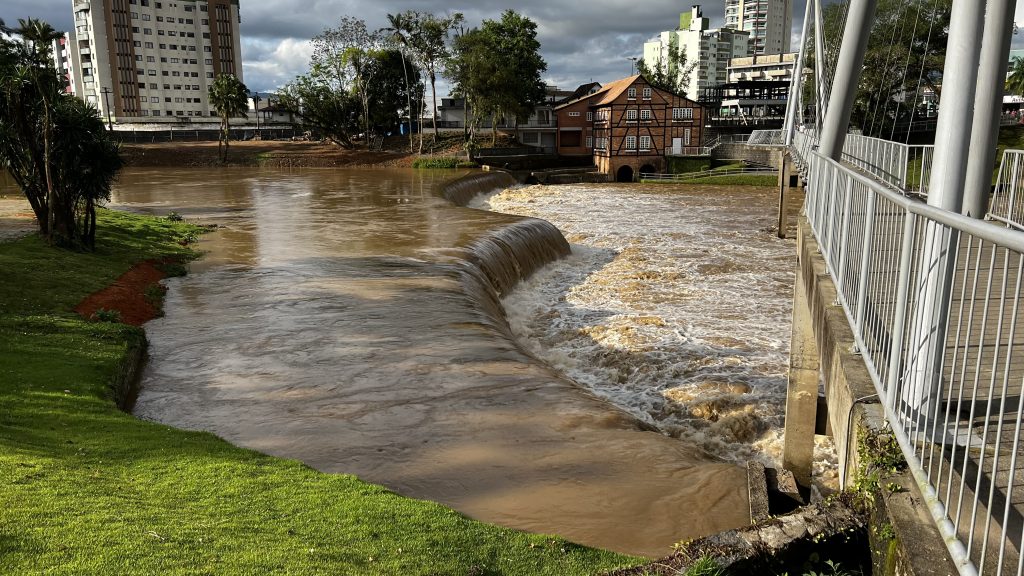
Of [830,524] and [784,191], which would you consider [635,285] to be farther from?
[830,524]

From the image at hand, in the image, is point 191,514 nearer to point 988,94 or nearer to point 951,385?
point 951,385

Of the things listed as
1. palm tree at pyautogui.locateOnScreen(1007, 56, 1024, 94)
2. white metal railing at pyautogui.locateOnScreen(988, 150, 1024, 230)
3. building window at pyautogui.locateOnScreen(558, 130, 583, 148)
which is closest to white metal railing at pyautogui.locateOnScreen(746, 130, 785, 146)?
building window at pyautogui.locateOnScreen(558, 130, 583, 148)

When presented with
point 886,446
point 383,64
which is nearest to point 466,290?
point 886,446

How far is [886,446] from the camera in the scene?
4.26 m

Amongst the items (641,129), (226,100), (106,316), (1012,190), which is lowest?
(106,316)

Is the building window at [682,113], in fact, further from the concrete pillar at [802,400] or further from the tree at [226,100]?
the concrete pillar at [802,400]

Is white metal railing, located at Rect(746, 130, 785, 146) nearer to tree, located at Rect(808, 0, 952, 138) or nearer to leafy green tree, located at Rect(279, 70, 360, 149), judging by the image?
tree, located at Rect(808, 0, 952, 138)

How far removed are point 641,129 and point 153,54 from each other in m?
77.0

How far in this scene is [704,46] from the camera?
7092 inches

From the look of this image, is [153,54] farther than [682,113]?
Yes

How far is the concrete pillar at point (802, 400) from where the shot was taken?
9992 mm

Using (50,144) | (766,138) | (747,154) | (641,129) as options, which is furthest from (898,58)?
(50,144)

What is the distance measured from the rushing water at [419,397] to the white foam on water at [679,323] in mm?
1156

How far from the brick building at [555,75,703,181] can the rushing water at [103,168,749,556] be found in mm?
41047
